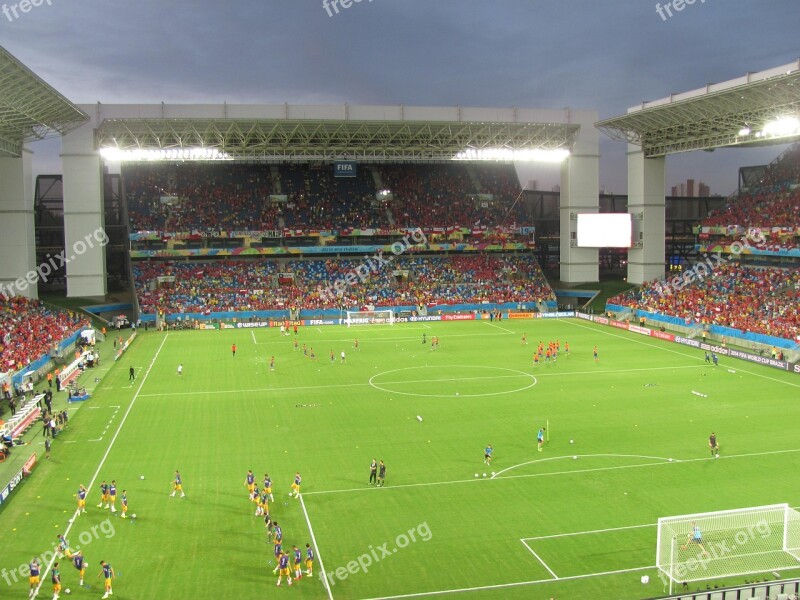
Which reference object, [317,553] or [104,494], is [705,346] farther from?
[104,494]

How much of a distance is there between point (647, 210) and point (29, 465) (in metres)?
62.0

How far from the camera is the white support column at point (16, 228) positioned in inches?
2341

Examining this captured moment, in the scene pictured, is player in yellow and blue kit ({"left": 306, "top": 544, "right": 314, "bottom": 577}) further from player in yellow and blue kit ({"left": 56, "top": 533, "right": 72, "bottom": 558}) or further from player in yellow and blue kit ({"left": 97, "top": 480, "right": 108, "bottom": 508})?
player in yellow and blue kit ({"left": 97, "top": 480, "right": 108, "bottom": 508})

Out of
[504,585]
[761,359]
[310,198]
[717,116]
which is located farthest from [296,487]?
[310,198]

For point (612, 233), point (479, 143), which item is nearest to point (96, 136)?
point (479, 143)

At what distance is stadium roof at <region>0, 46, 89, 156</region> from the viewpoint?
43.9 meters

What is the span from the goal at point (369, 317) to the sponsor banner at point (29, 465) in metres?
43.1

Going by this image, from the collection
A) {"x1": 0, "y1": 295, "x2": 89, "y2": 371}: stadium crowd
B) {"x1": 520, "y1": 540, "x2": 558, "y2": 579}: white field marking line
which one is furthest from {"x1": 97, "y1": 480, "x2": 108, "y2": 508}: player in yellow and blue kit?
{"x1": 0, "y1": 295, "x2": 89, "y2": 371}: stadium crowd

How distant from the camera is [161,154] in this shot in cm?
7000

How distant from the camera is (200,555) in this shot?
67.2 feet

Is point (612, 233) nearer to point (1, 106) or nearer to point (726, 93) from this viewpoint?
point (726, 93)

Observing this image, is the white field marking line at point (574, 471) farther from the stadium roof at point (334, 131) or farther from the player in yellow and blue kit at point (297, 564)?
the stadium roof at point (334, 131)

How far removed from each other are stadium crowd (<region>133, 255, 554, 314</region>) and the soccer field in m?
23.7

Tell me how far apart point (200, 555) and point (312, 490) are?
5.67 meters
